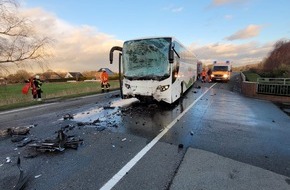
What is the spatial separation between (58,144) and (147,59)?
22.7ft

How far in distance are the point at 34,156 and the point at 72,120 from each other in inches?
Result: 146

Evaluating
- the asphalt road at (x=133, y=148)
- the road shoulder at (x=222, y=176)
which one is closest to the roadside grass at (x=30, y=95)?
the asphalt road at (x=133, y=148)

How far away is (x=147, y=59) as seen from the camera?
1178cm

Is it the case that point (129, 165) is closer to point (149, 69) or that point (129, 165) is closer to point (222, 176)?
point (222, 176)

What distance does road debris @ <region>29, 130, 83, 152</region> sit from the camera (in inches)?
220

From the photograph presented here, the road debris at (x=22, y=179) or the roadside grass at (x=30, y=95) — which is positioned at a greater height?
the road debris at (x=22, y=179)

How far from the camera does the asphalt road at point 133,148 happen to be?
4.18 m

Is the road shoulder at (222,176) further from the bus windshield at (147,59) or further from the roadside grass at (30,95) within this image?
the roadside grass at (30,95)

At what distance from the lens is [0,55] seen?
59.3 feet

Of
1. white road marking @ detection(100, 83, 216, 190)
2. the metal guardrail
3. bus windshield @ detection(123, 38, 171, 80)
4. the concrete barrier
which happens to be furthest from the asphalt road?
the metal guardrail

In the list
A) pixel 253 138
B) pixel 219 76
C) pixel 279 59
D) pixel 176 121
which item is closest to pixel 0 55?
pixel 176 121

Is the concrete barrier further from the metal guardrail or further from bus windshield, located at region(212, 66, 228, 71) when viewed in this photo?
bus windshield, located at region(212, 66, 228, 71)

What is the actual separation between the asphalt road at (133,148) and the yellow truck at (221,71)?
2624cm

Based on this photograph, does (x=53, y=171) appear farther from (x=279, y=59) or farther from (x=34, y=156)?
(x=279, y=59)
